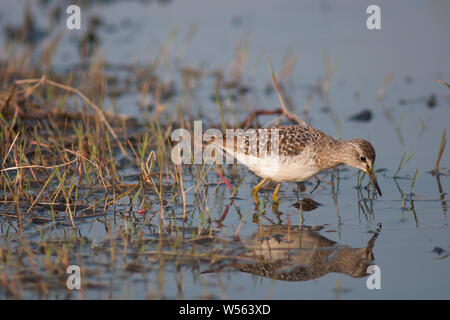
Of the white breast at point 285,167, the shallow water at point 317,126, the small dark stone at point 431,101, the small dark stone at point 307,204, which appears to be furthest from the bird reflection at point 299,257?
the small dark stone at point 431,101

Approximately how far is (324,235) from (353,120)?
4.68 metres

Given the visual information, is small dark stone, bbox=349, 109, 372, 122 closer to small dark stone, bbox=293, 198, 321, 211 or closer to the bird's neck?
the bird's neck

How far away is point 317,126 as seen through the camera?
10.6m

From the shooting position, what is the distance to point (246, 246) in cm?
627

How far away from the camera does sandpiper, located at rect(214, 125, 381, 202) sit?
7625mm

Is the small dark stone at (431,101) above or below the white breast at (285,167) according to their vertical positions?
above

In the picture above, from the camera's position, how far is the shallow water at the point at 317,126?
561cm

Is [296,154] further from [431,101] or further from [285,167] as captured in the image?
[431,101]

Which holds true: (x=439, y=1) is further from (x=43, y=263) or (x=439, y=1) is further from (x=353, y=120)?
(x=43, y=263)

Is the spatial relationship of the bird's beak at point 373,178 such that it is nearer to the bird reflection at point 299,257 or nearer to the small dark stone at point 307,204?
the small dark stone at point 307,204

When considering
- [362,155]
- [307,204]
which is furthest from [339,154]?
[307,204]

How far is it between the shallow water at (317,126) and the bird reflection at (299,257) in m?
0.03
